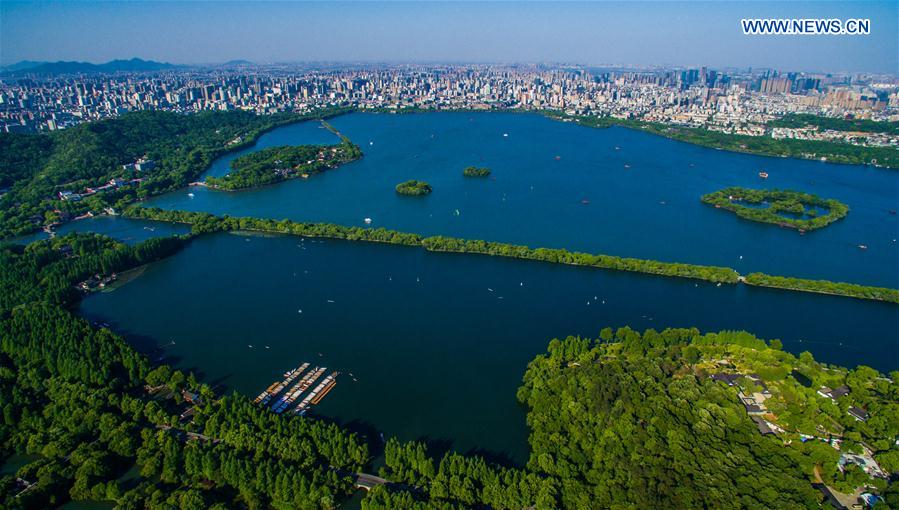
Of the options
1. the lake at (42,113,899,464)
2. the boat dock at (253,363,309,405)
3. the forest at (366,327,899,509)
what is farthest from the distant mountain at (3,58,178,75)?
the forest at (366,327,899,509)

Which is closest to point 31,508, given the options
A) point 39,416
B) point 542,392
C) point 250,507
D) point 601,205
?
point 39,416

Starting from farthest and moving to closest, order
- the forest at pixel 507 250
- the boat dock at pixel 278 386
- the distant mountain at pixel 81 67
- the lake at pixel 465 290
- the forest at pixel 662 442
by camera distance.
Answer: the distant mountain at pixel 81 67
the forest at pixel 507 250
the lake at pixel 465 290
the boat dock at pixel 278 386
the forest at pixel 662 442

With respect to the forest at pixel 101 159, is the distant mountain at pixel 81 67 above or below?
above

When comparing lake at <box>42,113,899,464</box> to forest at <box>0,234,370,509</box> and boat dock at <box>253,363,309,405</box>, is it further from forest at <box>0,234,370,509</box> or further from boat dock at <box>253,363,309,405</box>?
forest at <box>0,234,370,509</box>

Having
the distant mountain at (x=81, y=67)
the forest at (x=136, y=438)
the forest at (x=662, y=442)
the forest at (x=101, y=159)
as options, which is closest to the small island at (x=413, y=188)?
the forest at (x=101, y=159)

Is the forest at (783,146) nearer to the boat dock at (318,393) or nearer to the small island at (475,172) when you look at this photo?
the small island at (475,172)

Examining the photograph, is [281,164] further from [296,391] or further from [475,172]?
[296,391]
